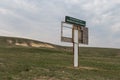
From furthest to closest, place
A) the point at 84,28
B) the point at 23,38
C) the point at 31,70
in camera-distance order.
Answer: the point at 23,38
the point at 84,28
the point at 31,70

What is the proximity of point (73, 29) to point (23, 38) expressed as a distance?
73.8 metres

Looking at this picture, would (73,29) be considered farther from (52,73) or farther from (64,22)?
(52,73)

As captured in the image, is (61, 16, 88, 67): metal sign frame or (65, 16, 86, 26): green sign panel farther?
(61, 16, 88, 67): metal sign frame

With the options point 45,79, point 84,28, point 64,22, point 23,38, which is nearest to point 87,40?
point 84,28

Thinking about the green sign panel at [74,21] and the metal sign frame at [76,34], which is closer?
the green sign panel at [74,21]

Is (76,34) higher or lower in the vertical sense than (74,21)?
lower

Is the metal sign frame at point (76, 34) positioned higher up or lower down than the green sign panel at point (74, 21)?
lower down

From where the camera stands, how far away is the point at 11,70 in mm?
22062

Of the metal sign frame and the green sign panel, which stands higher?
the green sign panel

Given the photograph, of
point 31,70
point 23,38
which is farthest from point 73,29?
point 23,38

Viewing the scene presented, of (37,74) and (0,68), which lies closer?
(37,74)

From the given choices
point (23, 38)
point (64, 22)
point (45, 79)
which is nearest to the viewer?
point (45, 79)

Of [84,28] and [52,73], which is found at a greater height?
[84,28]

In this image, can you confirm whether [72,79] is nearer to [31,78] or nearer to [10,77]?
[31,78]
